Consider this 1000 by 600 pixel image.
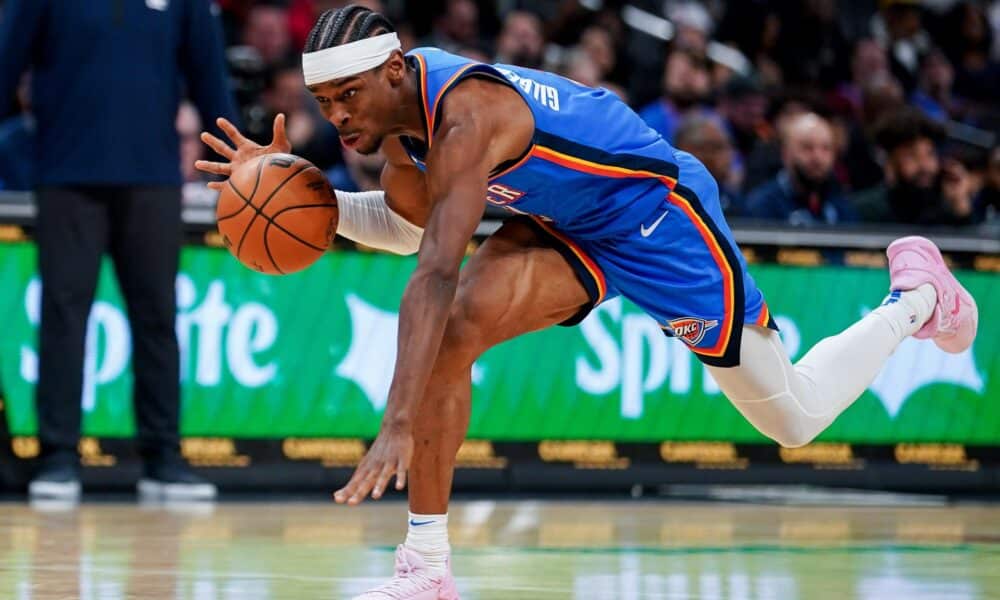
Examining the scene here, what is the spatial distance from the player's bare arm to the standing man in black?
12.4ft

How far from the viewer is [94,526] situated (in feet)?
24.4

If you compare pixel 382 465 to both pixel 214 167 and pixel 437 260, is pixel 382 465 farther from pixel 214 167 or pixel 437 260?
pixel 214 167

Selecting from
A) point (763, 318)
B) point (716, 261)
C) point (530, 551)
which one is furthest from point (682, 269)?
point (530, 551)

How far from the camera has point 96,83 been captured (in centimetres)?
834

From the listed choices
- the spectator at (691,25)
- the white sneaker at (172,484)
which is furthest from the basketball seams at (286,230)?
the spectator at (691,25)

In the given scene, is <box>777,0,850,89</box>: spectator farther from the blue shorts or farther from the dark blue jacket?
the blue shorts

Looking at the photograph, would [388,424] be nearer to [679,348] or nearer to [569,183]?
[569,183]

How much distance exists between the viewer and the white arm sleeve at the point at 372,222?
227 inches

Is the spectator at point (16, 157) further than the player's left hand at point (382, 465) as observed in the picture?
Yes

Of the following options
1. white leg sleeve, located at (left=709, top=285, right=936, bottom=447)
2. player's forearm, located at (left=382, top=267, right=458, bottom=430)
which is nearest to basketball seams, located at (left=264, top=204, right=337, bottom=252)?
player's forearm, located at (left=382, top=267, right=458, bottom=430)

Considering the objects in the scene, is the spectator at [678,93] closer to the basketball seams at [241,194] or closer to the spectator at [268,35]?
the spectator at [268,35]

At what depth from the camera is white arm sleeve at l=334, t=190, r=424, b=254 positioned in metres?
5.77

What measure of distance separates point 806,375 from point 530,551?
4.48 feet

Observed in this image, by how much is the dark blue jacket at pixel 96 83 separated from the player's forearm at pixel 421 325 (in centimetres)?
401
